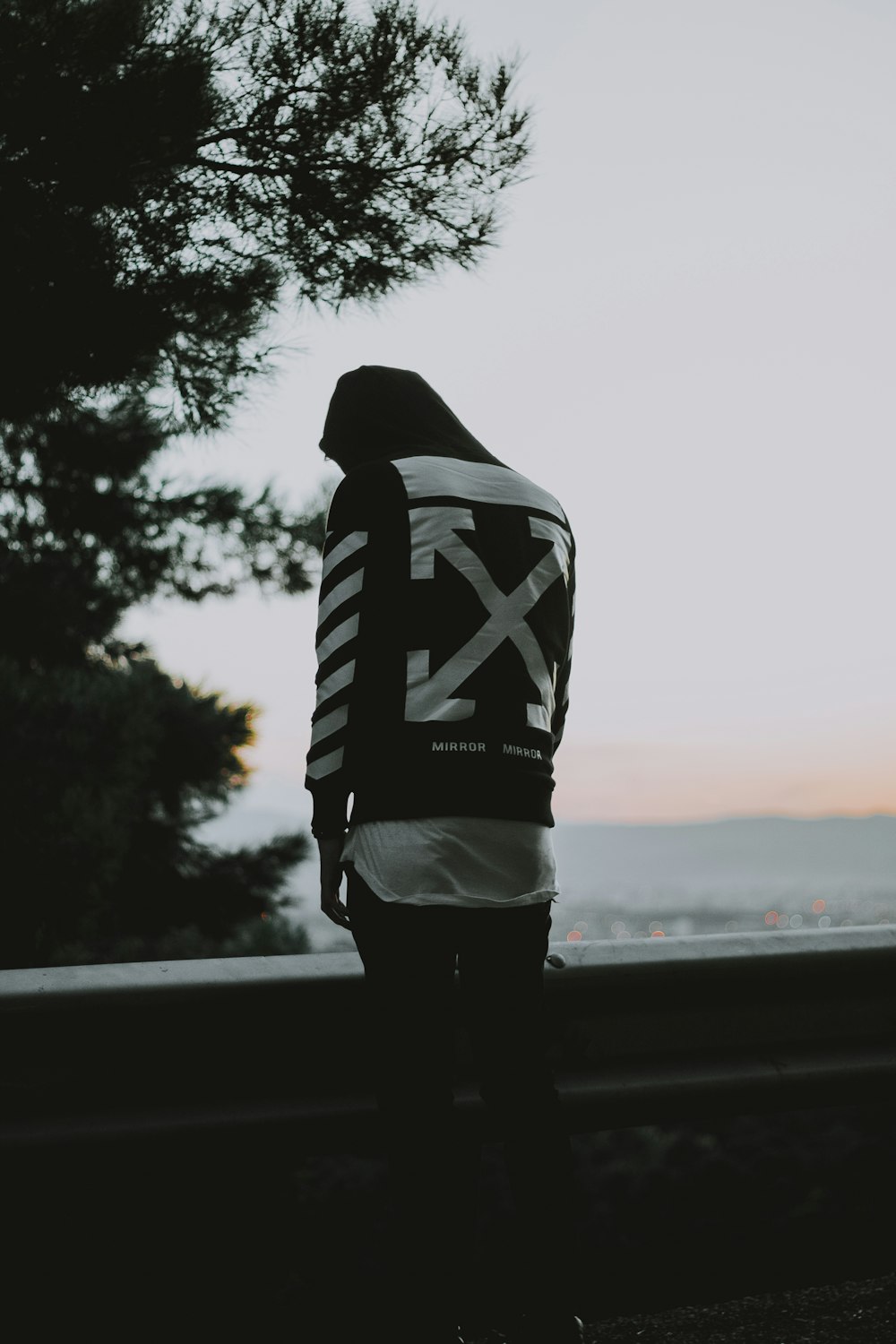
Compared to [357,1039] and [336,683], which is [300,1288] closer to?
[357,1039]

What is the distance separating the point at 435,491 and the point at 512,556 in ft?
0.55

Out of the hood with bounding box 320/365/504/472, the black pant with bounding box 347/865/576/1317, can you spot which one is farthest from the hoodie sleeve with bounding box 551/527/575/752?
the black pant with bounding box 347/865/576/1317

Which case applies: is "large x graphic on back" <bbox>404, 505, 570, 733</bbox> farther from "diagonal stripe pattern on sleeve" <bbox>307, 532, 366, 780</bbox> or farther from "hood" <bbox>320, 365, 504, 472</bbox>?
"hood" <bbox>320, 365, 504, 472</bbox>

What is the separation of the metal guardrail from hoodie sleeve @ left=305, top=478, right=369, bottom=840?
0.37 m

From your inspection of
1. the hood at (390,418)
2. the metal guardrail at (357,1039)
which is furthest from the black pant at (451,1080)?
the hood at (390,418)

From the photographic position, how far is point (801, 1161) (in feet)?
16.2

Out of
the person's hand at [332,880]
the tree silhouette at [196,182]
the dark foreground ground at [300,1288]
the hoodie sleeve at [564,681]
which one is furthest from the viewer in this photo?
the tree silhouette at [196,182]

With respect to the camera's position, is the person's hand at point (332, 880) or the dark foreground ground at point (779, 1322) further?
the dark foreground ground at point (779, 1322)

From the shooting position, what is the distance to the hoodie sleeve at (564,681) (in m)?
2.05

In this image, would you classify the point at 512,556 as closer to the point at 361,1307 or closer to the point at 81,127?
the point at 361,1307

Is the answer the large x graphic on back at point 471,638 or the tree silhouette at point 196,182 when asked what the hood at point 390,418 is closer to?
the large x graphic on back at point 471,638

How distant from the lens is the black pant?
1693 mm

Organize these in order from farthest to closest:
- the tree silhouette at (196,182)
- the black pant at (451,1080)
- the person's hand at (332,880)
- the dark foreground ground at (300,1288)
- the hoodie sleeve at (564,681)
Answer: the tree silhouette at (196,182) < the hoodie sleeve at (564,681) < the dark foreground ground at (300,1288) < the person's hand at (332,880) < the black pant at (451,1080)

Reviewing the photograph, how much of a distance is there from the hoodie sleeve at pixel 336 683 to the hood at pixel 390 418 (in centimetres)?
28
